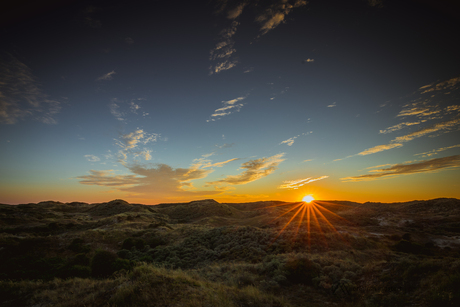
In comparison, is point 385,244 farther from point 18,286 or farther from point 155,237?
point 18,286

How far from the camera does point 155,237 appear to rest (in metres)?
28.4

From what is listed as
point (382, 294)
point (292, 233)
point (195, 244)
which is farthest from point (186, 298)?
point (292, 233)

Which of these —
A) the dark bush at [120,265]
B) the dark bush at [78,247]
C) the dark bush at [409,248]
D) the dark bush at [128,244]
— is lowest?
the dark bush at [409,248]

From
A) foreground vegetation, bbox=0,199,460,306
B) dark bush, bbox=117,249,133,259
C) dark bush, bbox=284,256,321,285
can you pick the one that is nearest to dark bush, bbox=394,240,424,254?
foreground vegetation, bbox=0,199,460,306

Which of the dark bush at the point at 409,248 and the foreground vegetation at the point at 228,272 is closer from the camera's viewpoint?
the foreground vegetation at the point at 228,272

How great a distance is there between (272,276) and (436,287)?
8.05m

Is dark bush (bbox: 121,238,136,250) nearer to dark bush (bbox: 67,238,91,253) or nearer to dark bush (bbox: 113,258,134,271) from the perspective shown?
dark bush (bbox: 67,238,91,253)

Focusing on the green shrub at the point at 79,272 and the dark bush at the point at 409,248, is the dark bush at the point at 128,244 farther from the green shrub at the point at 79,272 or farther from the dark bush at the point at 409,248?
the dark bush at the point at 409,248

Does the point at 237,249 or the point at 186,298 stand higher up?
the point at 186,298

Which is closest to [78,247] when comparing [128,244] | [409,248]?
[128,244]

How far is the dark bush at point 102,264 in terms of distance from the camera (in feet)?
48.8

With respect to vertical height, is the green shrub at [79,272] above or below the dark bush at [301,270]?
below

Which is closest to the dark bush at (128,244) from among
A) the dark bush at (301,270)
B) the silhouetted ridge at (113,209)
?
the dark bush at (301,270)

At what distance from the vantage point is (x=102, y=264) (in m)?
15.3
